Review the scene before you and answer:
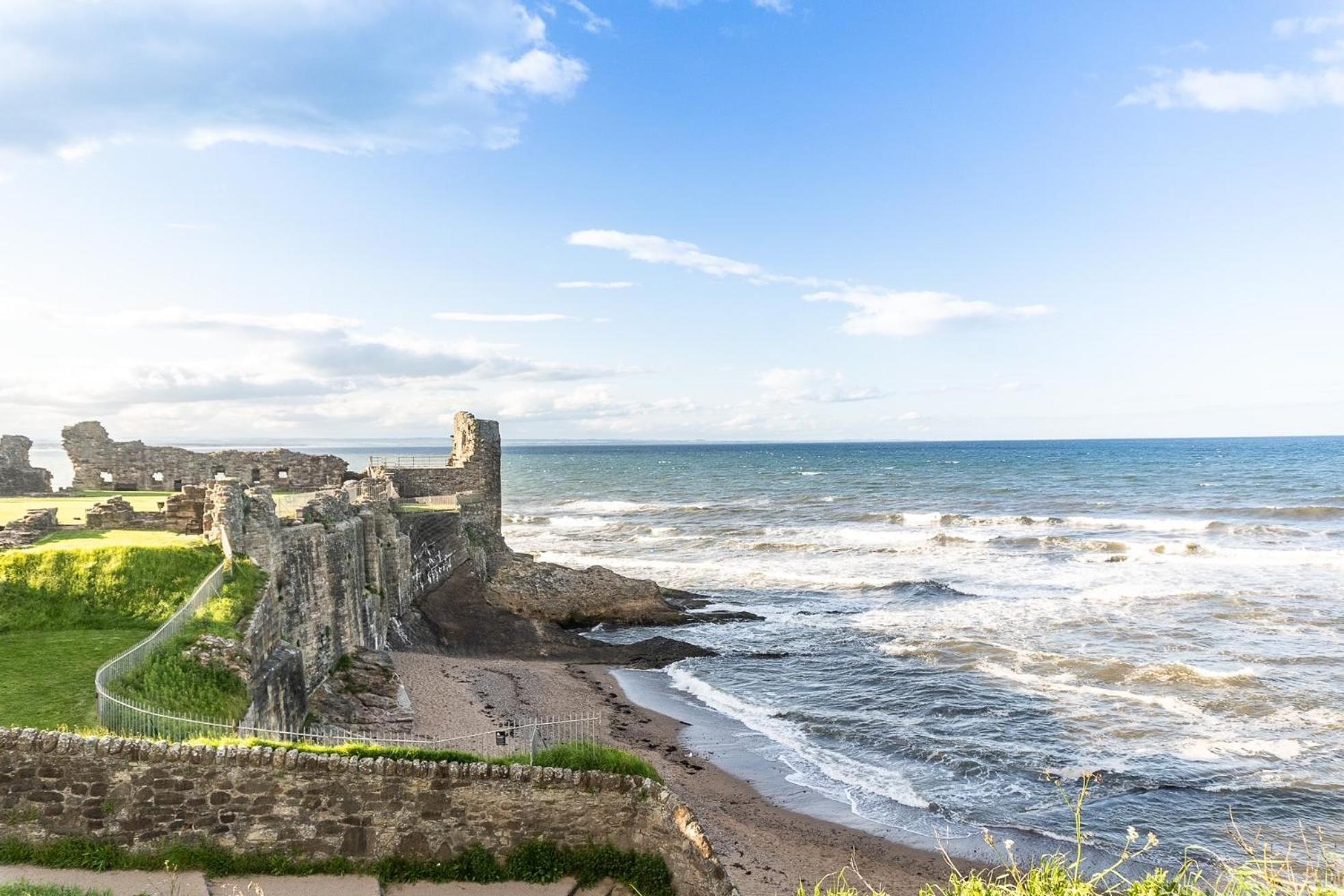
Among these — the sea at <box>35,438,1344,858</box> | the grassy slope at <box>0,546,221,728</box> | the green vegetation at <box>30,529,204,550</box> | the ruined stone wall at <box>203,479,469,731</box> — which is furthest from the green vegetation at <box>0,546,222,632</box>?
the sea at <box>35,438,1344,858</box>

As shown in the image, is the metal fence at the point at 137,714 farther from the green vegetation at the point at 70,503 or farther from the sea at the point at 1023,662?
the sea at the point at 1023,662

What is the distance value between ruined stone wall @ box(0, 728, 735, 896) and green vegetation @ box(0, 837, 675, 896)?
94mm

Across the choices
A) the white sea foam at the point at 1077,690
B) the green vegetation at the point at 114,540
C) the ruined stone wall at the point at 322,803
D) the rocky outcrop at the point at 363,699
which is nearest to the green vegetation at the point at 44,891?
the ruined stone wall at the point at 322,803

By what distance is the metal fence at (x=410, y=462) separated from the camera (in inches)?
1443

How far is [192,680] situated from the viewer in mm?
12117

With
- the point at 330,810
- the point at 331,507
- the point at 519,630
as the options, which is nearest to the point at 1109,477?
the point at 519,630

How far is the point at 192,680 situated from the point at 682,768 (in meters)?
10.3

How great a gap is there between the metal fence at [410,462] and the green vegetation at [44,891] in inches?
1071

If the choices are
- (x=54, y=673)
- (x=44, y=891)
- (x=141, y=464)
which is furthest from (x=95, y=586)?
(x=141, y=464)

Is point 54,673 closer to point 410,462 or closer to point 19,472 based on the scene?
point 19,472

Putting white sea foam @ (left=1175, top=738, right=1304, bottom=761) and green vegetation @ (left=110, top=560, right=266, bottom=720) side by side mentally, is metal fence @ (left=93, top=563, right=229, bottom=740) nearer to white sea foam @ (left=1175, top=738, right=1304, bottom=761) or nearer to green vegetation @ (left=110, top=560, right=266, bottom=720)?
green vegetation @ (left=110, top=560, right=266, bottom=720)

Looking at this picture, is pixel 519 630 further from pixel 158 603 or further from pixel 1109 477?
pixel 1109 477

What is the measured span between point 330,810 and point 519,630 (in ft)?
64.9

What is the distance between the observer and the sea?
665 inches
